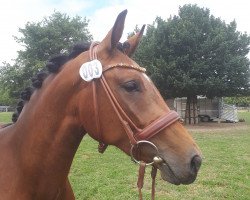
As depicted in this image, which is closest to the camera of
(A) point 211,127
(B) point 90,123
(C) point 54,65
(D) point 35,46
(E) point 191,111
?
(B) point 90,123

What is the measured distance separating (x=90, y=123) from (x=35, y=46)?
2944cm

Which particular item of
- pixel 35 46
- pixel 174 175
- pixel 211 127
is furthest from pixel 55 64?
pixel 35 46

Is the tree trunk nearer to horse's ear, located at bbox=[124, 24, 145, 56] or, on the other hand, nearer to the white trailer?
the white trailer

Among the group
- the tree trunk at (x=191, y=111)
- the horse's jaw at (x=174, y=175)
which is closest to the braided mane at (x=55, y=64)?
the horse's jaw at (x=174, y=175)

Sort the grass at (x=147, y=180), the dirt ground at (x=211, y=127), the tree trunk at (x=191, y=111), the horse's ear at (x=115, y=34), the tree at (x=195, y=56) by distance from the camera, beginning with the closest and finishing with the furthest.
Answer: the horse's ear at (x=115, y=34) < the grass at (x=147, y=180) < the dirt ground at (x=211, y=127) < the tree at (x=195, y=56) < the tree trunk at (x=191, y=111)

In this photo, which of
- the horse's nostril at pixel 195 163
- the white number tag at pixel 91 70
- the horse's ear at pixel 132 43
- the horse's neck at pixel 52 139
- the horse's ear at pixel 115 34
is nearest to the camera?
the horse's nostril at pixel 195 163

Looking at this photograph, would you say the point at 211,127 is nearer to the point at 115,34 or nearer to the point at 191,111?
the point at 191,111

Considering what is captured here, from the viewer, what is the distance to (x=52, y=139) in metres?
2.31

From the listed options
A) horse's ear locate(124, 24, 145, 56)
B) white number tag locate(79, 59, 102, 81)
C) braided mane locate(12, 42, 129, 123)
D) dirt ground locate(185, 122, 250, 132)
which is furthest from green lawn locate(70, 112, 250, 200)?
dirt ground locate(185, 122, 250, 132)

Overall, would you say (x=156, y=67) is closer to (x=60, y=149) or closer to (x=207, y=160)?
(x=207, y=160)

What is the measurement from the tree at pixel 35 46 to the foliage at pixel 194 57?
867cm

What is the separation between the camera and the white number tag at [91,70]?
219 cm

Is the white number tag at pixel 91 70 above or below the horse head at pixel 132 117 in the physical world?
above

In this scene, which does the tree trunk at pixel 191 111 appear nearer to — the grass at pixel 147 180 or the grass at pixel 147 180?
the grass at pixel 147 180
